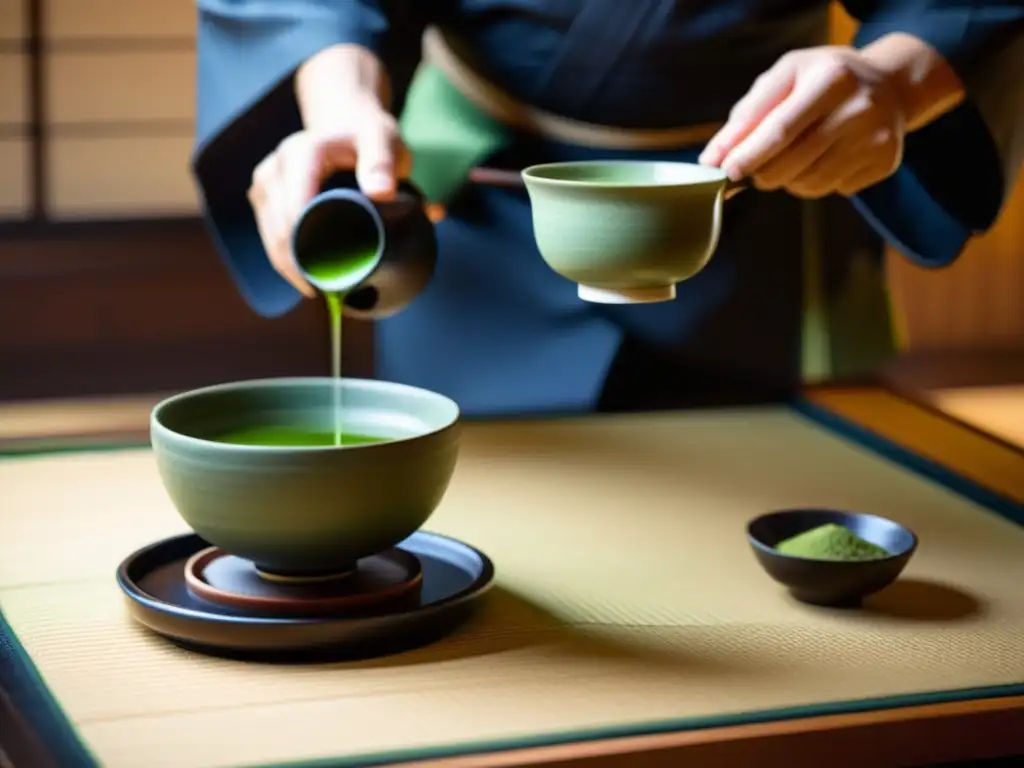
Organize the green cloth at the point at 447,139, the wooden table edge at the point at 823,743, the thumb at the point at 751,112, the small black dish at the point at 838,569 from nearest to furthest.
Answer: the wooden table edge at the point at 823,743, the small black dish at the point at 838,569, the thumb at the point at 751,112, the green cloth at the point at 447,139

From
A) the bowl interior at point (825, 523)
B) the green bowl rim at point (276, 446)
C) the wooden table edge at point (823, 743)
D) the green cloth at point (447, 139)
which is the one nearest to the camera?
the wooden table edge at point (823, 743)

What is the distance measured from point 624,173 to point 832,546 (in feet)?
1.32

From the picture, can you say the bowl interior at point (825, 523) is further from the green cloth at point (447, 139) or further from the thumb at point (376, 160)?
the green cloth at point (447, 139)

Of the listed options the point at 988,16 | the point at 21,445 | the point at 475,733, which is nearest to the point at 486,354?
the point at 21,445

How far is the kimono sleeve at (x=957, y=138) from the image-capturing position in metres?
1.85

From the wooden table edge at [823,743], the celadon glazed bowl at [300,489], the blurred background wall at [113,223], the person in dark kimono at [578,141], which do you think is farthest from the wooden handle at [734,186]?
the blurred background wall at [113,223]

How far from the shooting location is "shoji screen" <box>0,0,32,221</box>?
162 inches

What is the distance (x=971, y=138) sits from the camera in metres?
1.96

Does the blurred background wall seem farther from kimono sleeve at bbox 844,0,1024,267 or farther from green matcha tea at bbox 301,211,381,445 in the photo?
green matcha tea at bbox 301,211,381,445

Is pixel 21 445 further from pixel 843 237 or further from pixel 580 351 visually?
pixel 843 237

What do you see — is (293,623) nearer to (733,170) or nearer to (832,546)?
(832,546)

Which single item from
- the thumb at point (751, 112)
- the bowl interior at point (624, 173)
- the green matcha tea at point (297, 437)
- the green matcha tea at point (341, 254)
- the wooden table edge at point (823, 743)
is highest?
the thumb at point (751, 112)

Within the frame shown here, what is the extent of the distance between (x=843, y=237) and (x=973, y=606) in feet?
4.01

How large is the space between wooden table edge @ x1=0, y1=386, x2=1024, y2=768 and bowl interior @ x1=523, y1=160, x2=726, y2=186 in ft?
1.72
